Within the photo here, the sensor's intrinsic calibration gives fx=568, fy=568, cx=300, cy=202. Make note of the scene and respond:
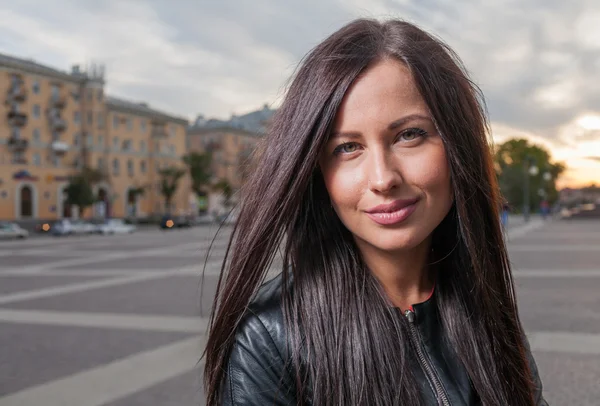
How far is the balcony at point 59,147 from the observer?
5084cm

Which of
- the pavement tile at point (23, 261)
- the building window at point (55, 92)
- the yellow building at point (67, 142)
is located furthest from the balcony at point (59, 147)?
the pavement tile at point (23, 261)

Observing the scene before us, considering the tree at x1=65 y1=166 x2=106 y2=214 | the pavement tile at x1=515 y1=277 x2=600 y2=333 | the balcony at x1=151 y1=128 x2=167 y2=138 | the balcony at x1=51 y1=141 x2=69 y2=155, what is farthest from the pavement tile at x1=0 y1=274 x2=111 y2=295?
the balcony at x1=151 y1=128 x2=167 y2=138

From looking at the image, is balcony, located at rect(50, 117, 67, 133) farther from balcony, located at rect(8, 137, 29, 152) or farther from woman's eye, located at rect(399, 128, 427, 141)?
woman's eye, located at rect(399, 128, 427, 141)

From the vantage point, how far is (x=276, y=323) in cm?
117

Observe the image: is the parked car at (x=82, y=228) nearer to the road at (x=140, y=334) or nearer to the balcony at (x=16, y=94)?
the balcony at (x=16, y=94)

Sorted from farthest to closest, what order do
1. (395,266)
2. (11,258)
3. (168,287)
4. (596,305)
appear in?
(11,258)
(168,287)
(596,305)
(395,266)

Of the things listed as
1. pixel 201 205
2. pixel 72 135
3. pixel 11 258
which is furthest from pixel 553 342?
pixel 201 205

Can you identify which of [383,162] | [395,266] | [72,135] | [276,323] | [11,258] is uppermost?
[72,135]

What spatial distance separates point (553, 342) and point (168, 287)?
7.02 m

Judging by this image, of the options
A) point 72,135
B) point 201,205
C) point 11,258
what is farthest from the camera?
point 201,205

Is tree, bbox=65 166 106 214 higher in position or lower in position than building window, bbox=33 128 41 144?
lower

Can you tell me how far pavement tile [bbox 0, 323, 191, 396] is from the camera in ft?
17.1

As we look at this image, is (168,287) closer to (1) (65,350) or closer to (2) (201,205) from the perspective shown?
(1) (65,350)

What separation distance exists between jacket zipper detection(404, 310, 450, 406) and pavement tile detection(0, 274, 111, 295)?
10.8 meters
